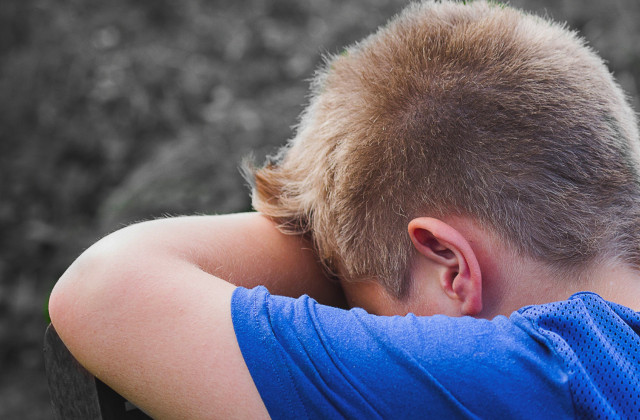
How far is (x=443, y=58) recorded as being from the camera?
4.67 feet

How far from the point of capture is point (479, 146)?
1.32 m

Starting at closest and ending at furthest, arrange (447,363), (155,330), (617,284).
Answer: (447,363) → (155,330) → (617,284)

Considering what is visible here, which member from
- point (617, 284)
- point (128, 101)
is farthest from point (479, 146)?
point (128, 101)

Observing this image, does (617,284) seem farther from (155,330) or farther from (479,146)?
(155,330)

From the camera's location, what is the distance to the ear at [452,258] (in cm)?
132

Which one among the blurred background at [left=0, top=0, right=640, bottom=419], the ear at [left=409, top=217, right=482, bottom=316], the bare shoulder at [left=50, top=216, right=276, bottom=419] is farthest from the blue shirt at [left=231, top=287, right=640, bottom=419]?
the blurred background at [left=0, top=0, right=640, bottom=419]

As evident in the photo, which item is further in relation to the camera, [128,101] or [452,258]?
[128,101]

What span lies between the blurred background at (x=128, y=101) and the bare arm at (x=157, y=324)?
8.03 feet

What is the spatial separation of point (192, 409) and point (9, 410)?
11.6 feet

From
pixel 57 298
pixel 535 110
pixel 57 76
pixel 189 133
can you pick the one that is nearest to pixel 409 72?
pixel 535 110

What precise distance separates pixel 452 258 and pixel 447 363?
299 millimetres

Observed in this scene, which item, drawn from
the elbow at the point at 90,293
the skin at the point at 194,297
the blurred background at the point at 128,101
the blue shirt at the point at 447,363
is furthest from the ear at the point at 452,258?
the blurred background at the point at 128,101

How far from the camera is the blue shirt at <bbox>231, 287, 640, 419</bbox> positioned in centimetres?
108

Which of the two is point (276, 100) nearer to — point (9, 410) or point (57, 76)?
point (57, 76)
